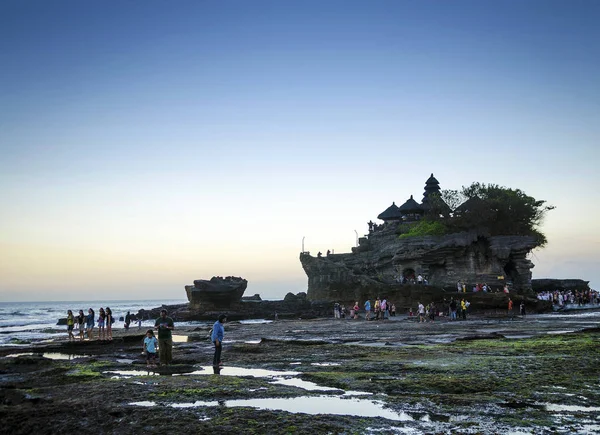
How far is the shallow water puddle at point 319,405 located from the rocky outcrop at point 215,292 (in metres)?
62.1

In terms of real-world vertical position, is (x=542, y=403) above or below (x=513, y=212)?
below

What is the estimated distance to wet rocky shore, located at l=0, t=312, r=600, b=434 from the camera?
8484 millimetres

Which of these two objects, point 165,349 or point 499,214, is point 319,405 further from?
point 499,214

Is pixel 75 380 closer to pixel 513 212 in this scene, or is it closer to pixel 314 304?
pixel 314 304

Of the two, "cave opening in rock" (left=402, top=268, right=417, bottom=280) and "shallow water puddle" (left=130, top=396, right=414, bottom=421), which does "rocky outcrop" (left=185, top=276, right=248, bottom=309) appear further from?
"shallow water puddle" (left=130, top=396, right=414, bottom=421)

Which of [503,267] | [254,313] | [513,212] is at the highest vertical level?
[513,212]

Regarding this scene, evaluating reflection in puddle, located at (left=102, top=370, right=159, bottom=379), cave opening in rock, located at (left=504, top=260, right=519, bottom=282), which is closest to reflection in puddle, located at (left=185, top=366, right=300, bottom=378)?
reflection in puddle, located at (left=102, top=370, right=159, bottom=379)

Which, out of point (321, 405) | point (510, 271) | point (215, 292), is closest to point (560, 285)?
point (510, 271)

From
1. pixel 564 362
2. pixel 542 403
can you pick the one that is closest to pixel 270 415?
pixel 542 403

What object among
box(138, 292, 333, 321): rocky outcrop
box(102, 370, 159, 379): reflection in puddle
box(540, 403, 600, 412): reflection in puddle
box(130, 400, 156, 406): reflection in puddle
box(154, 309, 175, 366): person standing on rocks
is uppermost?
box(154, 309, 175, 366): person standing on rocks

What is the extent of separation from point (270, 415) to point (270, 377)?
4.84m

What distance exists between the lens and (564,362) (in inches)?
567

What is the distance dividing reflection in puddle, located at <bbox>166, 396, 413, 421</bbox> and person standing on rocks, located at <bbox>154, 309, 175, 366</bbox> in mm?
7010

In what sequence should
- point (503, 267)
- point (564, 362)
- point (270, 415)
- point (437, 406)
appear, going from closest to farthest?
point (270, 415)
point (437, 406)
point (564, 362)
point (503, 267)
